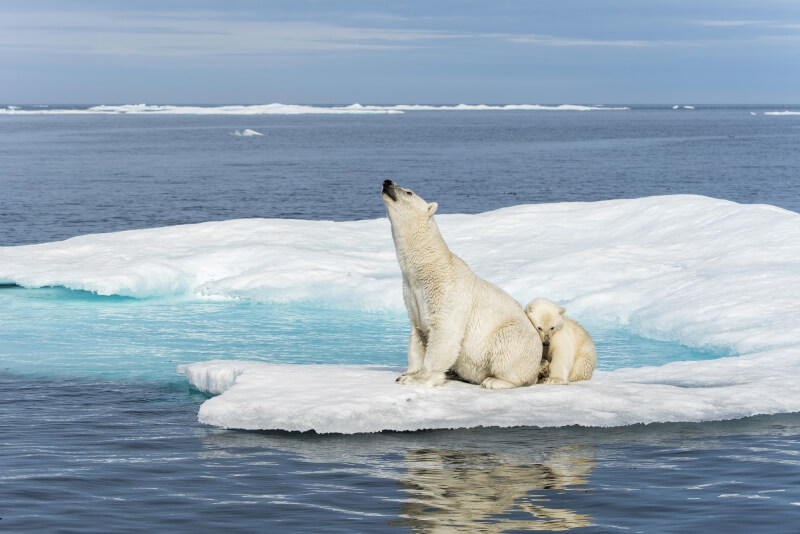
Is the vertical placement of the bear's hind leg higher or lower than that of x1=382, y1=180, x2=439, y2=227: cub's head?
lower

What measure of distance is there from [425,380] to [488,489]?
5.43 feet

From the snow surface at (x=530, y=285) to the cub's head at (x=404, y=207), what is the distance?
55.7 inches

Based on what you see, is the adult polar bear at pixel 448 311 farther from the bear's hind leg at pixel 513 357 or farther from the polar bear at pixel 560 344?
the polar bear at pixel 560 344

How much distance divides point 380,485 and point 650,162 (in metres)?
52.5

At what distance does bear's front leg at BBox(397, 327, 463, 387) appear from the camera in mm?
7926

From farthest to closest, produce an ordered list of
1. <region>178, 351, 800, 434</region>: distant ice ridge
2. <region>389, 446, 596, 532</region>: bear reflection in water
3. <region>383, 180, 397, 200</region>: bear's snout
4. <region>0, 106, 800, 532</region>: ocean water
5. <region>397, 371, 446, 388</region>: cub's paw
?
<region>397, 371, 446, 388</region>: cub's paw, <region>178, 351, 800, 434</region>: distant ice ridge, <region>383, 180, 397, 200</region>: bear's snout, <region>0, 106, 800, 532</region>: ocean water, <region>389, 446, 596, 532</region>: bear reflection in water

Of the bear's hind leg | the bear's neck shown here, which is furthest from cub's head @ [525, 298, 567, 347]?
the bear's neck

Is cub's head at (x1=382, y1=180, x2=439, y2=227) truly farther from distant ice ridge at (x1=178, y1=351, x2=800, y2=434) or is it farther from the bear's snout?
distant ice ridge at (x1=178, y1=351, x2=800, y2=434)

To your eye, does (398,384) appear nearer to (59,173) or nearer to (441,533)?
(441,533)

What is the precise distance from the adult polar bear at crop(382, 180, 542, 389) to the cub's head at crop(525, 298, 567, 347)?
0.15m

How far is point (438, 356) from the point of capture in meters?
7.98

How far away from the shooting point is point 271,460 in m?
7.35

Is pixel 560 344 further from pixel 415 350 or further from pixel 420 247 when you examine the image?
pixel 420 247

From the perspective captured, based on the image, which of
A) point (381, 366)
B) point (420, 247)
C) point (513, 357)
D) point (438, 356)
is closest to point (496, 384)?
point (513, 357)
